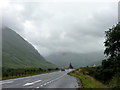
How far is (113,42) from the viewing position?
1807 inches

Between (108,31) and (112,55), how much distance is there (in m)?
6.83

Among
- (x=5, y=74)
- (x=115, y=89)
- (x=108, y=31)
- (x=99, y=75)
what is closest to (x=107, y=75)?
(x=99, y=75)

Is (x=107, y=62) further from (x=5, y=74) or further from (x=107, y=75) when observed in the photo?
(x=5, y=74)

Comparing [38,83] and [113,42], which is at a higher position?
[113,42]

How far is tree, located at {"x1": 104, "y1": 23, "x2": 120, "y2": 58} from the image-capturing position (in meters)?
44.9

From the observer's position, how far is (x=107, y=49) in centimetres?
4644

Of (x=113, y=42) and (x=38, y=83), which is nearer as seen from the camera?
(x=38, y=83)

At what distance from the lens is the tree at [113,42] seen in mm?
44875

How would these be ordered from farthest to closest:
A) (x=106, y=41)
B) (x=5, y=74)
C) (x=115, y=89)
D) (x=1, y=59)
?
(x=1, y=59) < (x=106, y=41) < (x=5, y=74) < (x=115, y=89)

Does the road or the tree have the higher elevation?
the tree

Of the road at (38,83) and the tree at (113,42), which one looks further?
the tree at (113,42)

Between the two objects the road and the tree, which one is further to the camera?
the tree

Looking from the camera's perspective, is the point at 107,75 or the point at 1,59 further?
the point at 1,59

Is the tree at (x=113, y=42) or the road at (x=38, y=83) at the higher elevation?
the tree at (x=113, y=42)
